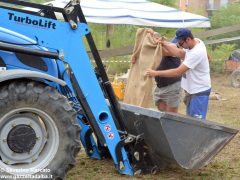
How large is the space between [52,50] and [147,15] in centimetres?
939

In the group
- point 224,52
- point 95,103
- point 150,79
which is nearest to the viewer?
point 95,103

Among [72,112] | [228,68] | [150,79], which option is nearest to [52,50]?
[72,112]

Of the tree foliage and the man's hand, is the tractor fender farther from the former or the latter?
the tree foliage

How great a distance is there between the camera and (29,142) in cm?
455

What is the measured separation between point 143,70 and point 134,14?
7284mm

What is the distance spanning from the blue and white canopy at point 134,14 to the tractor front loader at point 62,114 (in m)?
7.88

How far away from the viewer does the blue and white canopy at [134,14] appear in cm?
1310

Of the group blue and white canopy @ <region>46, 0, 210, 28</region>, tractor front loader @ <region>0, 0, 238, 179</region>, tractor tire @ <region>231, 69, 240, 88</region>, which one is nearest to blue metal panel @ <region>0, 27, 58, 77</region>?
tractor front loader @ <region>0, 0, 238, 179</region>

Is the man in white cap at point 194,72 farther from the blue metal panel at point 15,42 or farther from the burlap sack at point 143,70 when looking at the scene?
the blue metal panel at point 15,42

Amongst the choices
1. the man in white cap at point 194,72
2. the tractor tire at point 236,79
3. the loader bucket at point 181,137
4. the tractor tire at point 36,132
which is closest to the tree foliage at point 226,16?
the tractor tire at point 236,79

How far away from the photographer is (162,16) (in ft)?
46.9

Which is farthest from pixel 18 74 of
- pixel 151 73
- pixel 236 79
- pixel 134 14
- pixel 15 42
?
pixel 236 79

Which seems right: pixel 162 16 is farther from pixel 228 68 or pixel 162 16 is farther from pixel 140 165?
pixel 140 165

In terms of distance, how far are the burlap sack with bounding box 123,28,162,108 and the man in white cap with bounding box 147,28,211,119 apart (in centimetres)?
18
